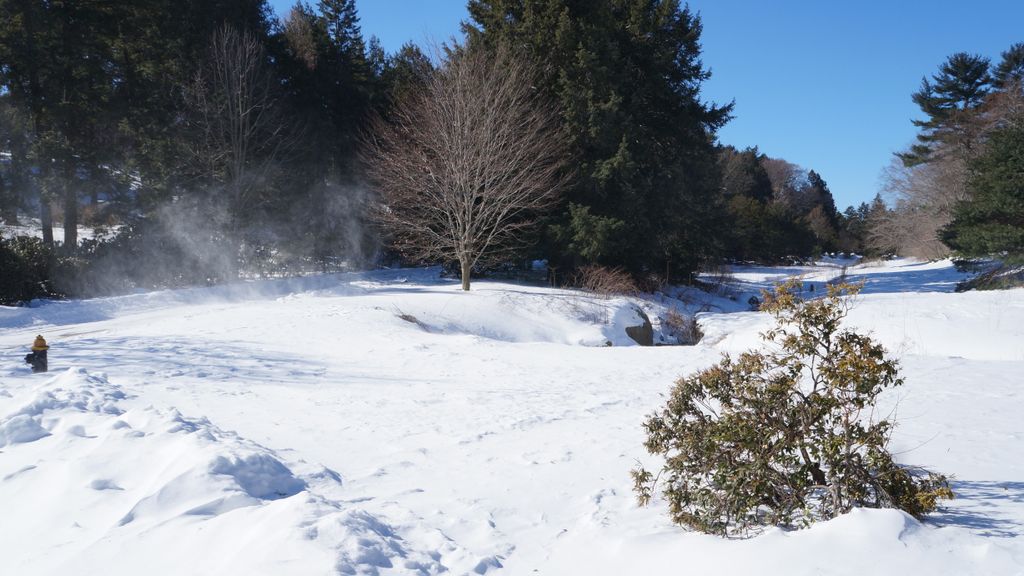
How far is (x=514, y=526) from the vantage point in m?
4.07

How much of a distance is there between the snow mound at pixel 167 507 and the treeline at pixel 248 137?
1605cm

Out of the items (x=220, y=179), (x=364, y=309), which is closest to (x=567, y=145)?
(x=364, y=309)

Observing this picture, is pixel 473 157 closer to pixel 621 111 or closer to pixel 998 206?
pixel 621 111

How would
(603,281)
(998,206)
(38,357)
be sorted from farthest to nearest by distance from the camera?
(603,281), (998,206), (38,357)

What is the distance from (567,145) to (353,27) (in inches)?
602

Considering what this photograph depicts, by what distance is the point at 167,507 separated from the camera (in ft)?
12.0

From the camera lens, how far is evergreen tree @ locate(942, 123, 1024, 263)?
1938 centimetres

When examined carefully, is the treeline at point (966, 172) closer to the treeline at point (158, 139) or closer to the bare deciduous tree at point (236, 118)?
the treeline at point (158, 139)

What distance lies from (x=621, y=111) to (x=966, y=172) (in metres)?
20.5

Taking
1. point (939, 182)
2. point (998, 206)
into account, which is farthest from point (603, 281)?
point (939, 182)

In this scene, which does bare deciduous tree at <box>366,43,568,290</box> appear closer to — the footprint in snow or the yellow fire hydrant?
the yellow fire hydrant

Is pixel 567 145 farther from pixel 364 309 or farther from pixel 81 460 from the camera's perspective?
pixel 81 460

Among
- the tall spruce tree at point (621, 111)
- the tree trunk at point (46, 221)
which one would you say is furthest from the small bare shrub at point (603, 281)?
the tree trunk at point (46, 221)

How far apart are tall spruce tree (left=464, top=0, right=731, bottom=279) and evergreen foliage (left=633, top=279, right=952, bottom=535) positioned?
662 inches
